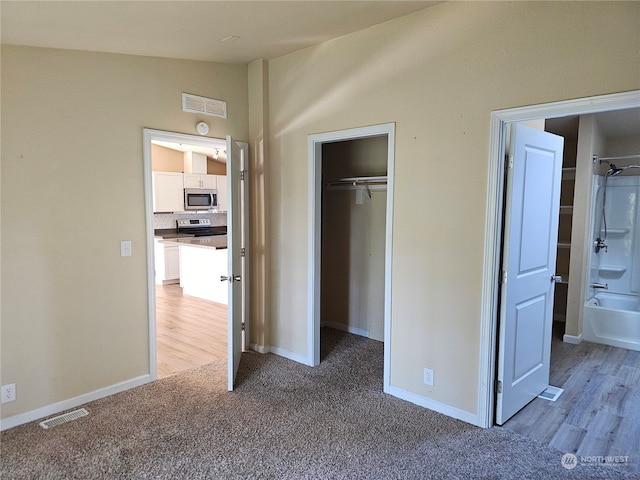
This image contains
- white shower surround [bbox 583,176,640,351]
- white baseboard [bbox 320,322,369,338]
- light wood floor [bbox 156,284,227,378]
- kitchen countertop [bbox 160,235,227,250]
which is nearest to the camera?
light wood floor [bbox 156,284,227,378]

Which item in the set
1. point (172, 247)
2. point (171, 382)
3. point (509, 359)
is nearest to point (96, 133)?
point (171, 382)

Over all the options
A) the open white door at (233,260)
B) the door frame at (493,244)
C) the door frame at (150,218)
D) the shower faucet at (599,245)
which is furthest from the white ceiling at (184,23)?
the shower faucet at (599,245)

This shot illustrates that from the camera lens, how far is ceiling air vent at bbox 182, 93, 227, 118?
11.5 ft

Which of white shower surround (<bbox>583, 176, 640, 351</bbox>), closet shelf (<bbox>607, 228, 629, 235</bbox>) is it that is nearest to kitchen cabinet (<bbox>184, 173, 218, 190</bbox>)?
white shower surround (<bbox>583, 176, 640, 351</bbox>)

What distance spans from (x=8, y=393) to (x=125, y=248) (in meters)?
1.21

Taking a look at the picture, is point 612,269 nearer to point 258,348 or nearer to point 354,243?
point 354,243

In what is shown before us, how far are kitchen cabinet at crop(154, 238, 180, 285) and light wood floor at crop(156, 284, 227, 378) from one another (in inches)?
30.2

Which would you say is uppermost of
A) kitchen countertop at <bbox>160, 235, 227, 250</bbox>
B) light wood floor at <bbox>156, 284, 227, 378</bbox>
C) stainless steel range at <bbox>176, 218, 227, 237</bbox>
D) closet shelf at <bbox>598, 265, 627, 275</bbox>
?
stainless steel range at <bbox>176, 218, 227, 237</bbox>

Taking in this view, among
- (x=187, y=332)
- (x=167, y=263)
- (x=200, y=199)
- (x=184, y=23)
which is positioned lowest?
(x=187, y=332)

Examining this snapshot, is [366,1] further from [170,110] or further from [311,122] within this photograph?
[170,110]

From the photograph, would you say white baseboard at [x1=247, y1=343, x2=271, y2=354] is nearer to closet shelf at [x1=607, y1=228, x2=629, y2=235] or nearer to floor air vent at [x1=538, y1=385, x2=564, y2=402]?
floor air vent at [x1=538, y1=385, x2=564, y2=402]

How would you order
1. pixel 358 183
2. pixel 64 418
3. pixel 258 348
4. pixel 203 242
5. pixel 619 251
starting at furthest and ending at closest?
pixel 203 242 < pixel 619 251 < pixel 358 183 < pixel 258 348 < pixel 64 418

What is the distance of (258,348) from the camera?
13.6 feet

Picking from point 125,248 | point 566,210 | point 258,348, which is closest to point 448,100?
point 125,248
